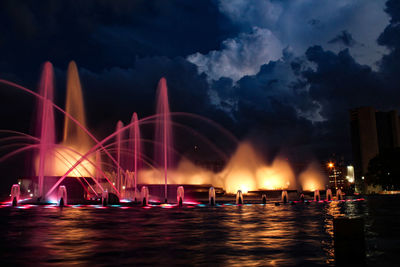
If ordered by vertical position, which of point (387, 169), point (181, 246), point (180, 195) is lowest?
point (181, 246)

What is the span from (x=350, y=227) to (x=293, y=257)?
161cm

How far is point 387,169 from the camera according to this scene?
100062mm

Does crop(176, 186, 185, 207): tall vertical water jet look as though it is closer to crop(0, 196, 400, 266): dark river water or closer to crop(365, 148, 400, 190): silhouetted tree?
crop(0, 196, 400, 266): dark river water

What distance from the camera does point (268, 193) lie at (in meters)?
70.3

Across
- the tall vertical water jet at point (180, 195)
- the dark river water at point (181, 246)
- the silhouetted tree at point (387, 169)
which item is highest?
the silhouetted tree at point (387, 169)

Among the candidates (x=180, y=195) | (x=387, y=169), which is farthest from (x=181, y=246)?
(x=387, y=169)

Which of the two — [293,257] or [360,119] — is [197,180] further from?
[360,119]

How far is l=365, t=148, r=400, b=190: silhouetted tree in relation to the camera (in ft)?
320

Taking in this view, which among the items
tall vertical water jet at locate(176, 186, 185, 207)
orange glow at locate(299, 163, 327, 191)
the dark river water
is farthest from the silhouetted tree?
the dark river water

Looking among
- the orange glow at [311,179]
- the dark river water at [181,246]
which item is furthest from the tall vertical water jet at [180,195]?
the orange glow at [311,179]

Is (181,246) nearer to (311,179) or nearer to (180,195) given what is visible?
(180,195)

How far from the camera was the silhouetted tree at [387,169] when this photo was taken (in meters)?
97.7

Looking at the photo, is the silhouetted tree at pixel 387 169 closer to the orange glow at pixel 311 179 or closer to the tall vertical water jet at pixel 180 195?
the orange glow at pixel 311 179

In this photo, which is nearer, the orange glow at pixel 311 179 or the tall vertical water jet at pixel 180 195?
the tall vertical water jet at pixel 180 195
